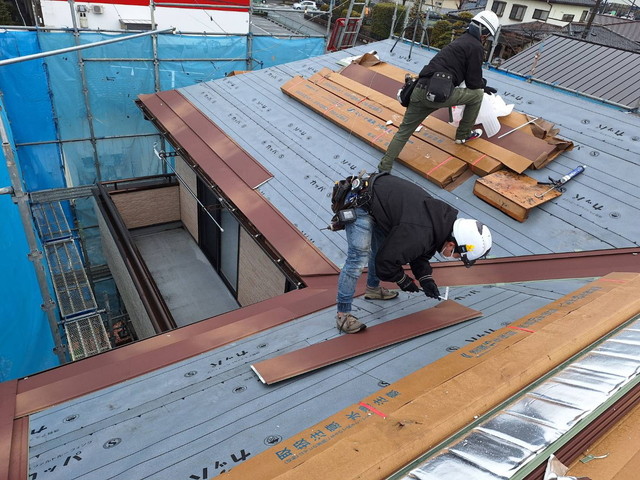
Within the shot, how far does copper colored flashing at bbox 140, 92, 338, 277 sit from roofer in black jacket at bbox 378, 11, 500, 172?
7.08ft

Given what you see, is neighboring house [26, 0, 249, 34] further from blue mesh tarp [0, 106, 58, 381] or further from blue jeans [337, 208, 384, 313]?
blue jeans [337, 208, 384, 313]

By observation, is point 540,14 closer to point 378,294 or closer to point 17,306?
point 378,294

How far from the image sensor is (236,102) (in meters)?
9.11

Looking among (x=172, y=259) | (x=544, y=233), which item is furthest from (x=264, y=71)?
(x=544, y=233)

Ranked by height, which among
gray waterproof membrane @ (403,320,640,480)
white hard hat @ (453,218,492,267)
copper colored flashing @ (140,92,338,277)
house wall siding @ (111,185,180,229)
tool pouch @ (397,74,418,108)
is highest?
tool pouch @ (397,74,418,108)

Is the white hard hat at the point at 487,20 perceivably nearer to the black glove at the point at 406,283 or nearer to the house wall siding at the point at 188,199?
the black glove at the point at 406,283

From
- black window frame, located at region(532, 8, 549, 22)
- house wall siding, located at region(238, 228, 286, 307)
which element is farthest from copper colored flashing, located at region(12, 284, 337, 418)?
black window frame, located at region(532, 8, 549, 22)

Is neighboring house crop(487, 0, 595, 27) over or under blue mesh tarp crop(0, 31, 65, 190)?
over

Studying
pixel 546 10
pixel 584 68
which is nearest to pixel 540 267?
pixel 584 68

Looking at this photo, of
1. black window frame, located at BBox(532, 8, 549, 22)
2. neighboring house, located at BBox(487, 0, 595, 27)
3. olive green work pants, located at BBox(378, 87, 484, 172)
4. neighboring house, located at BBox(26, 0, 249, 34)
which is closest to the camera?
olive green work pants, located at BBox(378, 87, 484, 172)

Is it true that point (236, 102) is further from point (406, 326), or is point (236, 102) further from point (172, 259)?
point (406, 326)

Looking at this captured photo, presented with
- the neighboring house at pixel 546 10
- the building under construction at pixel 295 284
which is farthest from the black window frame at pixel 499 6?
the building under construction at pixel 295 284

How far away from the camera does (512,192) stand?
5473 millimetres

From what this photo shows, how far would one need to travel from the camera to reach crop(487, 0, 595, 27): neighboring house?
33719 mm
